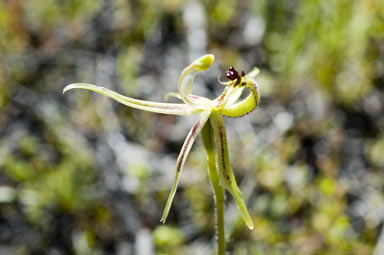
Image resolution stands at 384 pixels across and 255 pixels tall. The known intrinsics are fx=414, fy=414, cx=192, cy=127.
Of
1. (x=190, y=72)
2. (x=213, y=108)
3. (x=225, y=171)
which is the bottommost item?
(x=225, y=171)

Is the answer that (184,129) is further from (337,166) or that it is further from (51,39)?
(51,39)

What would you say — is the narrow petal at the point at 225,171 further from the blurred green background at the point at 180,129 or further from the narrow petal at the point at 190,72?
the blurred green background at the point at 180,129

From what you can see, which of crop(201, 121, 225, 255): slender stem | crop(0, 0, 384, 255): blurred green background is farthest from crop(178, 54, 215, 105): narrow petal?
crop(0, 0, 384, 255): blurred green background

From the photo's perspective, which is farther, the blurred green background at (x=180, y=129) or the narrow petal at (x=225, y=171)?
the blurred green background at (x=180, y=129)

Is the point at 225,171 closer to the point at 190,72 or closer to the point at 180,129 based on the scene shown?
the point at 190,72

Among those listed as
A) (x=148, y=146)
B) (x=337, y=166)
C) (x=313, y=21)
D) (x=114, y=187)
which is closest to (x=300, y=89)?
(x=313, y=21)

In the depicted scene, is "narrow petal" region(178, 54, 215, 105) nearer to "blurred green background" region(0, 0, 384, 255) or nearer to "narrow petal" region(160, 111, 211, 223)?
"narrow petal" region(160, 111, 211, 223)

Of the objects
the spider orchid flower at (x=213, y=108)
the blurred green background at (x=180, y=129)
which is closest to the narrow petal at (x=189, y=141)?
the spider orchid flower at (x=213, y=108)

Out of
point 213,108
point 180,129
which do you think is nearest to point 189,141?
point 213,108
